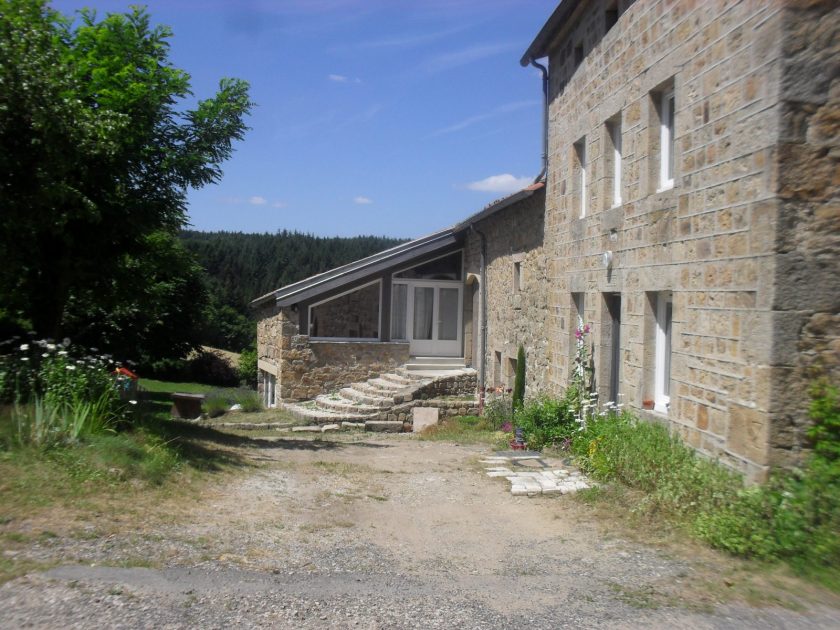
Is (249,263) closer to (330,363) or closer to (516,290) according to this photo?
(330,363)

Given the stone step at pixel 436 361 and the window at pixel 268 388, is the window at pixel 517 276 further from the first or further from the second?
the window at pixel 268 388

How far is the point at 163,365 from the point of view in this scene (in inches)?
1210

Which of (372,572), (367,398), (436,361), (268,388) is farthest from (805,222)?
(268,388)

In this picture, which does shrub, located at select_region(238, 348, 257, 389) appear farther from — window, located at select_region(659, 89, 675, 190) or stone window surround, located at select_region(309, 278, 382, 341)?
window, located at select_region(659, 89, 675, 190)

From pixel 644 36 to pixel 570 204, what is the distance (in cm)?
321

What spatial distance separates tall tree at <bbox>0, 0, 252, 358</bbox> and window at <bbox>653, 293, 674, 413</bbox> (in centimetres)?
631

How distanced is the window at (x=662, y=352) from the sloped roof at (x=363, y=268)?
9.50 meters

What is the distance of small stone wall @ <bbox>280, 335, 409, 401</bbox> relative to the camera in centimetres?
1909

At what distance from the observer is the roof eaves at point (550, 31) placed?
10.9m

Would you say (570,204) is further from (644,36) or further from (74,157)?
(74,157)

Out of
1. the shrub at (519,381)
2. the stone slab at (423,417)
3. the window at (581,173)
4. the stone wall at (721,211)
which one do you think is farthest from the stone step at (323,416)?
the window at (581,173)

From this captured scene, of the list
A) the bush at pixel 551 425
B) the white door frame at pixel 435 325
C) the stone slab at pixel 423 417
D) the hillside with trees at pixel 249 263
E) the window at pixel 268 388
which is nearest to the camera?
the bush at pixel 551 425

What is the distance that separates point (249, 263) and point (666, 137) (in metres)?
40.4

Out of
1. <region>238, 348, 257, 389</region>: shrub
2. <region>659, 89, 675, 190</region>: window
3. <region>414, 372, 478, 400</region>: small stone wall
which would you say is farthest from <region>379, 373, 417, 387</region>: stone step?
<region>238, 348, 257, 389</region>: shrub
